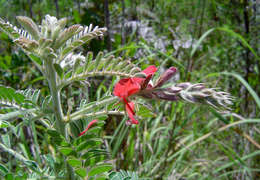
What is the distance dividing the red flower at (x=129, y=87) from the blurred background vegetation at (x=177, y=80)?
2.54 feet

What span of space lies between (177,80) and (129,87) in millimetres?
1536

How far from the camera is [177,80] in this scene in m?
2.07

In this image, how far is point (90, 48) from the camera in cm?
104

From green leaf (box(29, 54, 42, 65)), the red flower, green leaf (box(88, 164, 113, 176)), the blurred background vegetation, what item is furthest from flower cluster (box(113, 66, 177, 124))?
the blurred background vegetation

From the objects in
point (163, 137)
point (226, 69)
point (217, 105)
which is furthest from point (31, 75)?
point (217, 105)

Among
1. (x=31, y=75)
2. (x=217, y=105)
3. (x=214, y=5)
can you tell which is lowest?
(x=31, y=75)

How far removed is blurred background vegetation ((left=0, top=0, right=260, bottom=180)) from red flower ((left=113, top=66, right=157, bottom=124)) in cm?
77

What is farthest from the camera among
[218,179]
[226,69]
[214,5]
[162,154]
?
[226,69]

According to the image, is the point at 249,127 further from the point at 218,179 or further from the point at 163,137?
the point at 163,137

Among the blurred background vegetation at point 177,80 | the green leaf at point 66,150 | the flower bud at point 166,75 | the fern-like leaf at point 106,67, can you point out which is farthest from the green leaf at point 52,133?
the blurred background vegetation at point 177,80

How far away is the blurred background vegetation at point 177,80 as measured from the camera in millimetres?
1538

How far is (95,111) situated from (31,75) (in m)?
1.50

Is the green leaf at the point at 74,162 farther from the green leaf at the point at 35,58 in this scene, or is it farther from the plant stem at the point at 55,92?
the green leaf at the point at 35,58

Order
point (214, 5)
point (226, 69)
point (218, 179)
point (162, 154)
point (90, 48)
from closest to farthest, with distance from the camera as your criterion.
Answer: point (90, 48) → point (218, 179) → point (162, 154) → point (214, 5) → point (226, 69)
